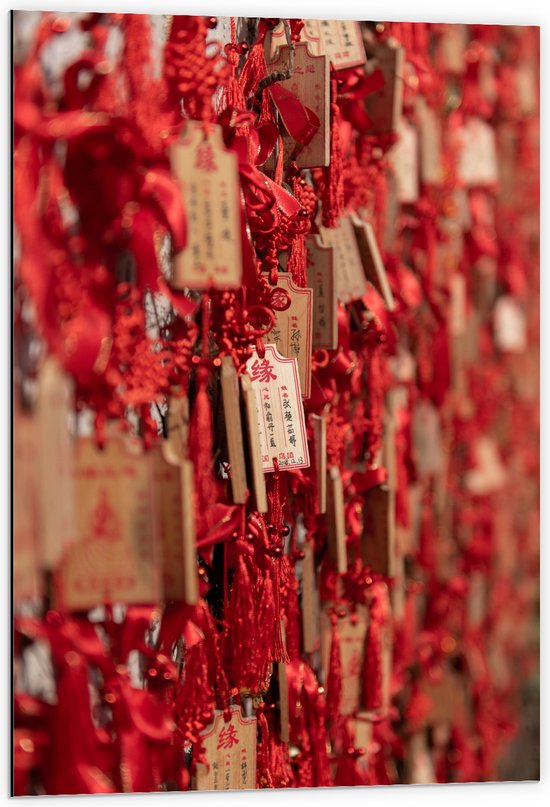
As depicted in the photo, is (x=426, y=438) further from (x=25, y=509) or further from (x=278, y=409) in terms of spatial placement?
(x=25, y=509)

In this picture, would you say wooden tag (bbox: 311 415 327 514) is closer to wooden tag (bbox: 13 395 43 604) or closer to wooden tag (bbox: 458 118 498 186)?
wooden tag (bbox: 13 395 43 604)

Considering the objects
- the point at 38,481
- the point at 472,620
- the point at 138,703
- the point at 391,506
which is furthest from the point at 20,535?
the point at 472,620

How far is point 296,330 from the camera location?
0.99 metres

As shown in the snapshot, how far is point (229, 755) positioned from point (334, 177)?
20.0 inches

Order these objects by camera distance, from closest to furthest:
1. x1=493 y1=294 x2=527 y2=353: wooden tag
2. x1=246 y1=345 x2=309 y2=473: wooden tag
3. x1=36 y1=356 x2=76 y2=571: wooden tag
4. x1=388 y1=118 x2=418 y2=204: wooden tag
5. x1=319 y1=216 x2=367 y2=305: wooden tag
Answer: x1=36 y1=356 x2=76 y2=571: wooden tag
x1=246 y1=345 x2=309 y2=473: wooden tag
x1=319 y1=216 x2=367 y2=305: wooden tag
x1=388 y1=118 x2=418 y2=204: wooden tag
x1=493 y1=294 x2=527 y2=353: wooden tag

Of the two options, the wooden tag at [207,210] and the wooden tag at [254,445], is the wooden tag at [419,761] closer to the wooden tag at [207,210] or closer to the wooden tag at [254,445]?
the wooden tag at [254,445]

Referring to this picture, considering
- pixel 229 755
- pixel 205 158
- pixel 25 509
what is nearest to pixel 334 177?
pixel 205 158

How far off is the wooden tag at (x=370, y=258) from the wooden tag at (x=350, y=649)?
31 centimetres

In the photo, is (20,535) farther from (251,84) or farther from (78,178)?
(251,84)

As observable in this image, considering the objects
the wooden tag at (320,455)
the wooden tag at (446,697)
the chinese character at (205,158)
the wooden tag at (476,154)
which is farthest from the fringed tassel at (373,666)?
the wooden tag at (476,154)

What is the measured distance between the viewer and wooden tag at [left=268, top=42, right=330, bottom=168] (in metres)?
0.99

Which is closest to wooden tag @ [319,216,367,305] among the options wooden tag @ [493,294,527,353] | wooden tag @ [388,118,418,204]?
wooden tag @ [388,118,418,204]

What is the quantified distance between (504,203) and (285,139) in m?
0.61

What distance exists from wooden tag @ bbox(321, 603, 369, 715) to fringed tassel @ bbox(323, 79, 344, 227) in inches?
14.5
